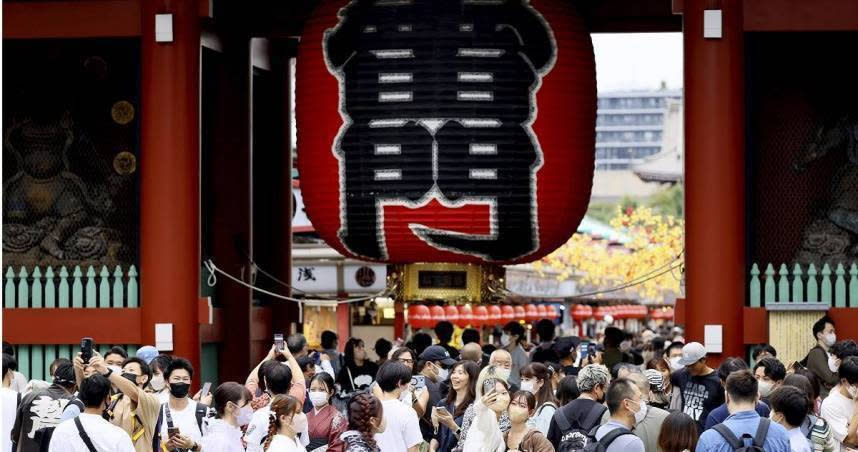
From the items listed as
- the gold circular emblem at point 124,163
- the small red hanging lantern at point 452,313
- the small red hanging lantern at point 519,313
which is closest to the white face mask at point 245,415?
the gold circular emblem at point 124,163

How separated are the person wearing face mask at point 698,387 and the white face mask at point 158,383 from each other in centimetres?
361

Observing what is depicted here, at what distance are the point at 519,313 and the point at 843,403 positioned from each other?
4004cm

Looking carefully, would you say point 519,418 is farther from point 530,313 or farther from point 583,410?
point 530,313

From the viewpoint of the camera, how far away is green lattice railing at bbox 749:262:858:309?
61.5 ft

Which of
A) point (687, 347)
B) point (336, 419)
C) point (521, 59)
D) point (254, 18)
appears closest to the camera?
point (336, 419)

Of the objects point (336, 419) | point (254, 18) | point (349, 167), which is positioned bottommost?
point (336, 419)

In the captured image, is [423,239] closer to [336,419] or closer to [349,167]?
[349,167]

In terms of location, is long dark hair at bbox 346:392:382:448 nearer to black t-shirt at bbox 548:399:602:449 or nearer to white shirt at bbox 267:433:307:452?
white shirt at bbox 267:433:307:452

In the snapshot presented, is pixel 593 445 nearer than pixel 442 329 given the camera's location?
Yes

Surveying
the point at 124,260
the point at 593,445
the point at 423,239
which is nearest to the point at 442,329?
the point at 423,239

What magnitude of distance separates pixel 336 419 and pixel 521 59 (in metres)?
8.22

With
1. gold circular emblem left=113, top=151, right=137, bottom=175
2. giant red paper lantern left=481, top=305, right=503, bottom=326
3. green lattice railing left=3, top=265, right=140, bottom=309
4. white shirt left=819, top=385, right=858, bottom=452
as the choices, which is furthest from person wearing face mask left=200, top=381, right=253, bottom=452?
giant red paper lantern left=481, top=305, right=503, bottom=326

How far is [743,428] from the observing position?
966 centimetres

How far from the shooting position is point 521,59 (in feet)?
63.2
